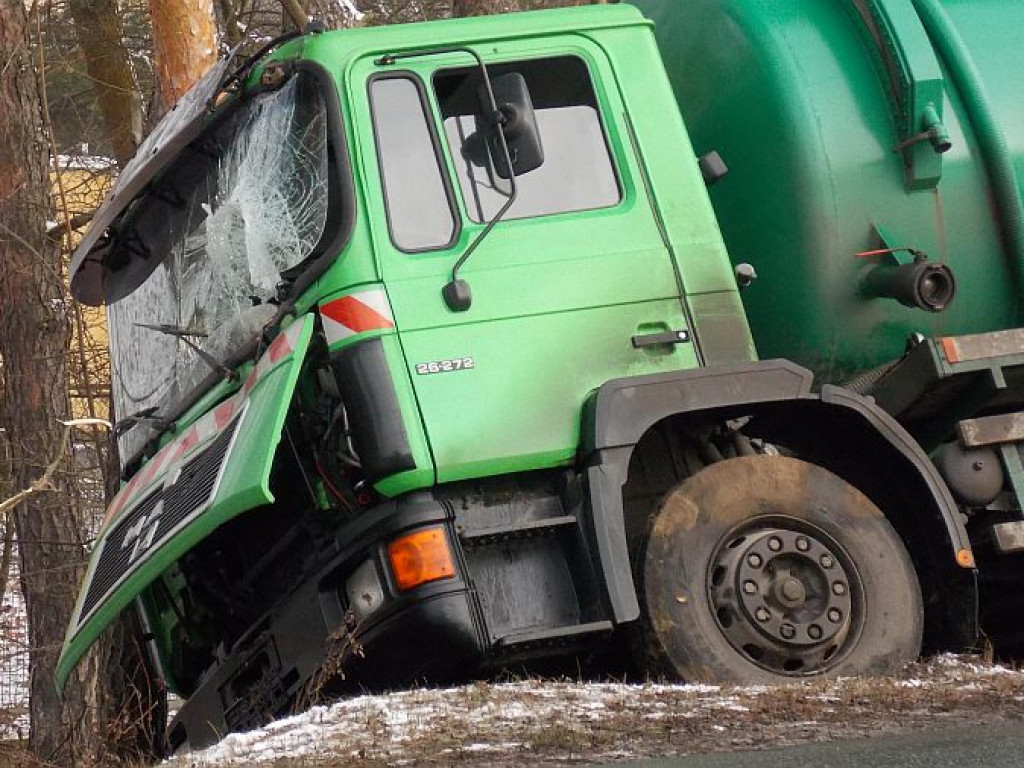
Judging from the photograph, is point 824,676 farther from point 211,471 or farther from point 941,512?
point 211,471

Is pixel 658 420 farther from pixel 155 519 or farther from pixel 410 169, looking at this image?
pixel 155 519

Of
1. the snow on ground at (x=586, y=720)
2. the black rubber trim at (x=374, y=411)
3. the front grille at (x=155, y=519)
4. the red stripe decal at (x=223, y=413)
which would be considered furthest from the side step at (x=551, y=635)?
the red stripe decal at (x=223, y=413)

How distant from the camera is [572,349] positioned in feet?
19.2

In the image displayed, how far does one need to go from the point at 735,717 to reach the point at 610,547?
0.77 meters

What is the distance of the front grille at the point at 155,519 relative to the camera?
563cm

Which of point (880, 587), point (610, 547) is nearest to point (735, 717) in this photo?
point (610, 547)

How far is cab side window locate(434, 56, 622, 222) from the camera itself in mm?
5879

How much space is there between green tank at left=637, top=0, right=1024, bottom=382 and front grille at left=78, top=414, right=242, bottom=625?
2128 mm

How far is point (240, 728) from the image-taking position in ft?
20.5

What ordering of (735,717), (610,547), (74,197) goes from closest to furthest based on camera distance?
(735,717) → (610,547) → (74,197)

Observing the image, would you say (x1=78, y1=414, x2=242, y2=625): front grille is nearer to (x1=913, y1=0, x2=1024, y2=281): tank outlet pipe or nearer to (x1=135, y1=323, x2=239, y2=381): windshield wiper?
(x1=135, y1=323, x2=239, y2=381): windshield wiper

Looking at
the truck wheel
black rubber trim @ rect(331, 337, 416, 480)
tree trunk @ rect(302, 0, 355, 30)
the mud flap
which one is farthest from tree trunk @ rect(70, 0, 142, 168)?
the truck wheel

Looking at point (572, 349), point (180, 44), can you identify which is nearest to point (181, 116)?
point (572, 349)

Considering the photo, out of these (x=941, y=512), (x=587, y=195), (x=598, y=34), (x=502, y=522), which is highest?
(x=598, y=34)
